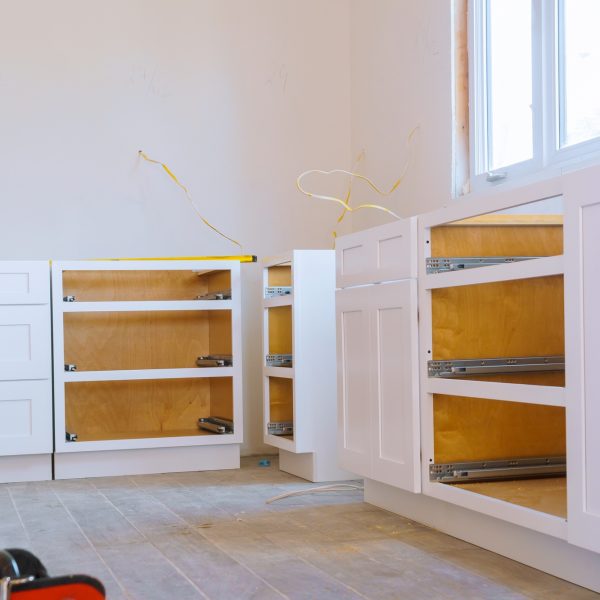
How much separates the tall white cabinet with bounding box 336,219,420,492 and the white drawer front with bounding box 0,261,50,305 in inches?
47.3

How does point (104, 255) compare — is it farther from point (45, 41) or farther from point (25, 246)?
point (45, 41)

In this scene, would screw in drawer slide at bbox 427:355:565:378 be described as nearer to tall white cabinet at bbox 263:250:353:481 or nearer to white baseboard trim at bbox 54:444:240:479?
tall white cabinet at bbox 263:250:353:481

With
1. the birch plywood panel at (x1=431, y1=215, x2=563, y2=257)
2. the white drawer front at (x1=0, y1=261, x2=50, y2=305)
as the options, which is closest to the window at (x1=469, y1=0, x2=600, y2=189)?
the birch plywood panel at (x1=431, y1=215, x2=563, y2=257)

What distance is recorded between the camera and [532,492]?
224cm

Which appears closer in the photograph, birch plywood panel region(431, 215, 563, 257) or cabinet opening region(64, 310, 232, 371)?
birch plywood panel region(431, 215, 563, 257)

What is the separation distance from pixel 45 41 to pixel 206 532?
239 cm

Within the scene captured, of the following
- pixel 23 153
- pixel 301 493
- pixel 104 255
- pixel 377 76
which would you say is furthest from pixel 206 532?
pixel 377 76

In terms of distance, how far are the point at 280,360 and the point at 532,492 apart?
5.00 feet

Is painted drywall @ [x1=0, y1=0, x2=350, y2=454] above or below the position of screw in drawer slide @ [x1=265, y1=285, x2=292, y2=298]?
above

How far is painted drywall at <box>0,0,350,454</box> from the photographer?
3.92 metres

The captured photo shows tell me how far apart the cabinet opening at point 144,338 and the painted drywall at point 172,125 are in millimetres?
244

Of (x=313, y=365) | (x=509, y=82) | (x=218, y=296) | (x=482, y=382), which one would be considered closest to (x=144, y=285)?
(x=218, y=296)

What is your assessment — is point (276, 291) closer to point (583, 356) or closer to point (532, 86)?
point (532, 86)

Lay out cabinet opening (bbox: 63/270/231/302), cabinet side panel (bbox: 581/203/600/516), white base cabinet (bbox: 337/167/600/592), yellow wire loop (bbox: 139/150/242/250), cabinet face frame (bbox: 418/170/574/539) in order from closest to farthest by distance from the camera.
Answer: cabinet side panel (bbox: 581/203/600/516) < cabinet face frame (bbox: 418/170/574/539) < white base cabinet (bbox: 337/167/600/592) < cabinet opening (bbox: 63/270/231/302) < yellow wire loop (bbox: 139/150/242/250)
